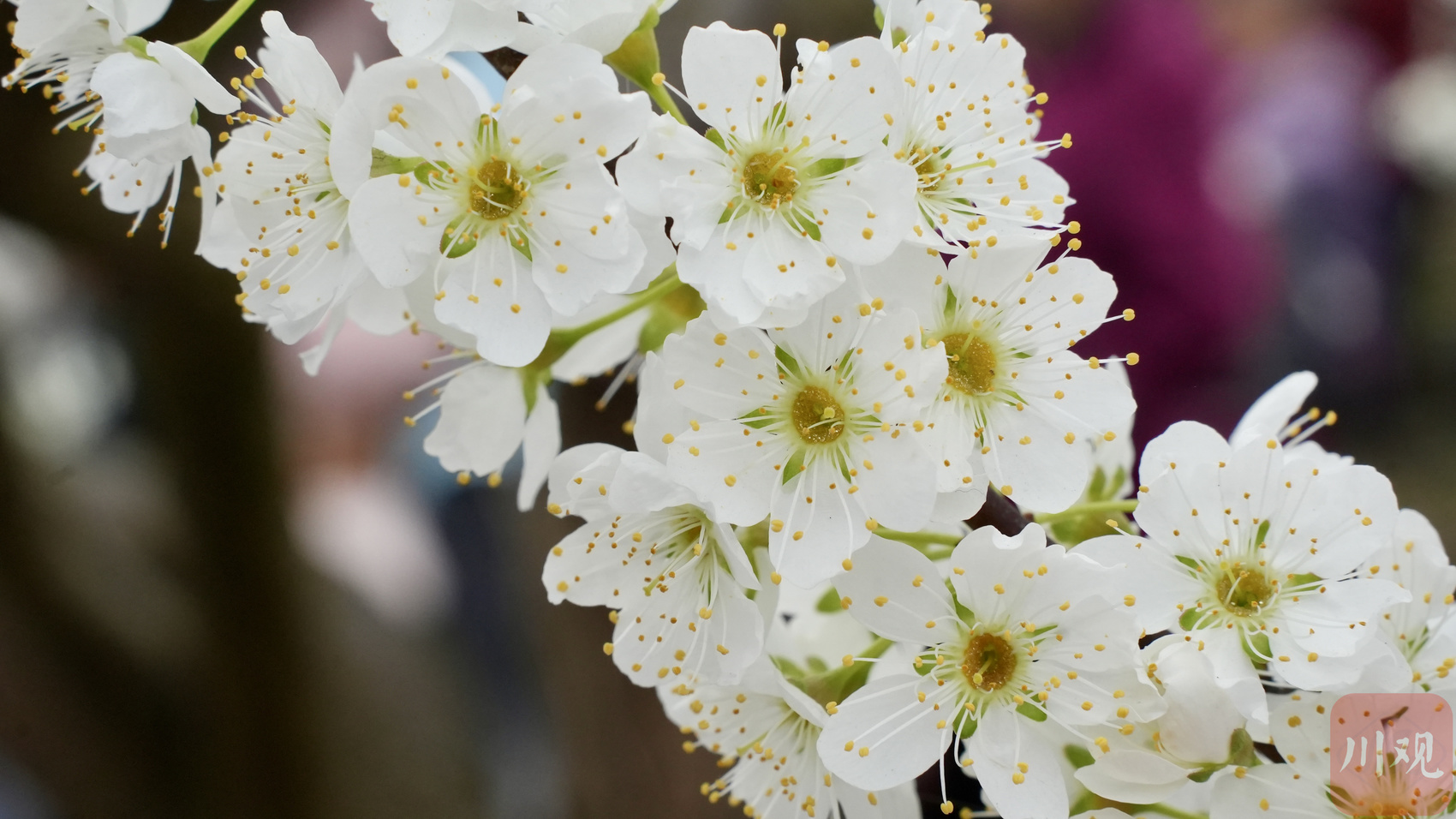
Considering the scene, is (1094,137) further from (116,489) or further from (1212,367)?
(116,489)

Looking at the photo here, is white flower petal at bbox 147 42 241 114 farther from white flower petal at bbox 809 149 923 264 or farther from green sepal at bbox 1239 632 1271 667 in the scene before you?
green sepal at bbox 1239 632 1271 667

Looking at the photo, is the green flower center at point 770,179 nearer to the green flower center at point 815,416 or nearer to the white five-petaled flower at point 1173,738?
the green flower center at point 815,416

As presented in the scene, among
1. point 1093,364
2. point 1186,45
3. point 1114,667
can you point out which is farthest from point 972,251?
point 1186,45

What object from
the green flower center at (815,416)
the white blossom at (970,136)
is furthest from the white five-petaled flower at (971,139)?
the green flower center at (815,416)

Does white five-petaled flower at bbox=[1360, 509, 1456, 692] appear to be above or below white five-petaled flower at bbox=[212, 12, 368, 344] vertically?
below

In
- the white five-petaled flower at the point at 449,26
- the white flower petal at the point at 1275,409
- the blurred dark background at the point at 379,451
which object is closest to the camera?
the white five-petaled flower at the point at 449,26

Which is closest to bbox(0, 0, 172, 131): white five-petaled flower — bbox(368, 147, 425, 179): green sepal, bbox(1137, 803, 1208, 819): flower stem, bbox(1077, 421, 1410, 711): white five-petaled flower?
bbox(368, 147, 425, 179): green sepal
